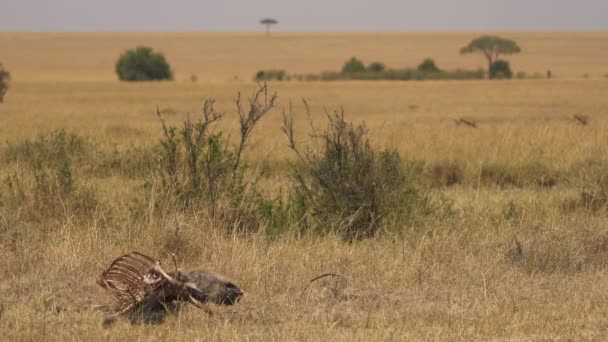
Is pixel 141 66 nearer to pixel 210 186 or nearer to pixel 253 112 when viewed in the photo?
pixel 253 112

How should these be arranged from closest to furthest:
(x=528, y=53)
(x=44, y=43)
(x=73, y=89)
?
1. (x=73, y=89)
2. (x=528, y=53)
3. (x=44, y=43)

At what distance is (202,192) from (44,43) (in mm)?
118983

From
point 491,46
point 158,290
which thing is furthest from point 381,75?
point 158,290

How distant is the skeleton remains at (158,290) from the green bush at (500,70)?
60.5 m

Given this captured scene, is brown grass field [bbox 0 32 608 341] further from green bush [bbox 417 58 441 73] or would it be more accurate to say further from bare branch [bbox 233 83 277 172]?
green bush [bbox 417 58 441 73]

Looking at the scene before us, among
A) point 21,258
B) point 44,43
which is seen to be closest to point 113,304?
point 21,258

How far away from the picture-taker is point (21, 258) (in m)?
7.25

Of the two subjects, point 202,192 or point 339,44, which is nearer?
point 202,192

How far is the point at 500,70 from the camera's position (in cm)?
6706

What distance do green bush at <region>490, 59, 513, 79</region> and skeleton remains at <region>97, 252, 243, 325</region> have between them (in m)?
60.5

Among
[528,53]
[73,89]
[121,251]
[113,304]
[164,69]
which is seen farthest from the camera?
[528,53]

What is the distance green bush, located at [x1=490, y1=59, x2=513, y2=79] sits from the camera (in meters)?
65.4

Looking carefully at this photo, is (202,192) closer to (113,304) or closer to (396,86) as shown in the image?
(113,304)

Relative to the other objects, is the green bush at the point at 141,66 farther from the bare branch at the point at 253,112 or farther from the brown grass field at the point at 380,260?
the bare branch at the point at 253,112
